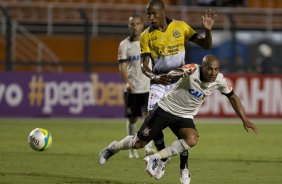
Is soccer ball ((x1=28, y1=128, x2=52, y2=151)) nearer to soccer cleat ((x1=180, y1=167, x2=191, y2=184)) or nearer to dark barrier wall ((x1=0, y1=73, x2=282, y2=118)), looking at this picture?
soccer cleat ((x1=180, y1=167, x2=191, y2=184))

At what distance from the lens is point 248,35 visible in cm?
2881

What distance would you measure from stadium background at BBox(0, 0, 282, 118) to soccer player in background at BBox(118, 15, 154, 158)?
9.36 metres

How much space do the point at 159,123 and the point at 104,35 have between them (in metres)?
17.2

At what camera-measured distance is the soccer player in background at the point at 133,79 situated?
14.8 meters

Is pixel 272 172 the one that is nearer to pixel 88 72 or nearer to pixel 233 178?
pixel 233 178

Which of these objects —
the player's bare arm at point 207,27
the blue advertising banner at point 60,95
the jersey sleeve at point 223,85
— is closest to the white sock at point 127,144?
the jersey sleeve at point 223,85

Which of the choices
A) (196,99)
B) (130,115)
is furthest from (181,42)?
(130,115)

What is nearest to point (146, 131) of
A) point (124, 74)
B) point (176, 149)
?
point (176, 149)

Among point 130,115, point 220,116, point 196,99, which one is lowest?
point 220,116

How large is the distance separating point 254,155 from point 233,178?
3.71 m

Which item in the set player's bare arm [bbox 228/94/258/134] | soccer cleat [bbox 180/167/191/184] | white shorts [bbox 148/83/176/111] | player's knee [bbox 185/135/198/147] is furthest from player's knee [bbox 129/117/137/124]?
player's knee [bbox 185/135/198/147]

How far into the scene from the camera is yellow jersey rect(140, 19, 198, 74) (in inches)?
455

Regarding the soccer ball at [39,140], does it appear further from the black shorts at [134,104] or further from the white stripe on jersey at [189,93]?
the black shorts at [134,104]

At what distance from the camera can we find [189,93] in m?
10.7
